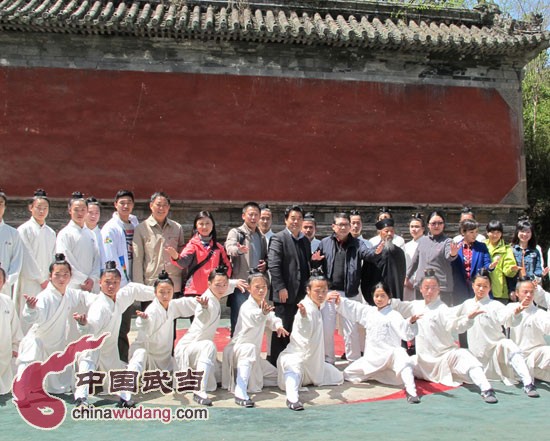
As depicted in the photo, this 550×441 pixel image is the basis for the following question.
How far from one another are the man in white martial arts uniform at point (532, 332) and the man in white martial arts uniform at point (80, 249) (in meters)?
4.33

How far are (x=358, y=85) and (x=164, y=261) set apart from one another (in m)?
6.83

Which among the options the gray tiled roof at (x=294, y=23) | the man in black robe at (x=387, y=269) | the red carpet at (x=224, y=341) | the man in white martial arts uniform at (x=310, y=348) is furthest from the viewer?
the gray tiled roof at (x=294, y=23)

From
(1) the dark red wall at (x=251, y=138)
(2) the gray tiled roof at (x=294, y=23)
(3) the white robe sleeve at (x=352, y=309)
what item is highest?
(2) the gray tiled roof at (x=294, y=23)

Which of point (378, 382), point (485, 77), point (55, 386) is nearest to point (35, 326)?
point (55, 386)

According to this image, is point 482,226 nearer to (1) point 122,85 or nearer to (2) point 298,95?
(2) point 298,95

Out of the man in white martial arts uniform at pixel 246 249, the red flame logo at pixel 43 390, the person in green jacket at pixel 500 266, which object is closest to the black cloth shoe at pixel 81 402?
the red flame logo at pixel 43 390

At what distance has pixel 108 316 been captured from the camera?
17.4 ft

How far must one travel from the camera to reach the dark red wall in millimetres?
10688

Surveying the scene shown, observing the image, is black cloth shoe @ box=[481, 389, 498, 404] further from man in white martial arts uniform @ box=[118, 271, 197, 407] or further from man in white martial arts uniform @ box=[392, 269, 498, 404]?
man in white martial arts uniform @ box=[118, 271, 197, 407]

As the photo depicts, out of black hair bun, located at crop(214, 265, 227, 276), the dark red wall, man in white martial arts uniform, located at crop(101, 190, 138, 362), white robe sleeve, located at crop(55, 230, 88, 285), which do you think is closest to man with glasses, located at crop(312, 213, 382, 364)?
black hair bun, located at crop(214, 265, 227, 276)

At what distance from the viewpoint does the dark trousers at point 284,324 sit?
5758mm

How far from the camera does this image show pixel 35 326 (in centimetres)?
516

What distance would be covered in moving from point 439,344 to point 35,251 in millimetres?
4365

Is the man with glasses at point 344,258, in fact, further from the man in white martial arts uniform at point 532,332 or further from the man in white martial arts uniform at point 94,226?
the man in white martial arts uniform at point 94,226
